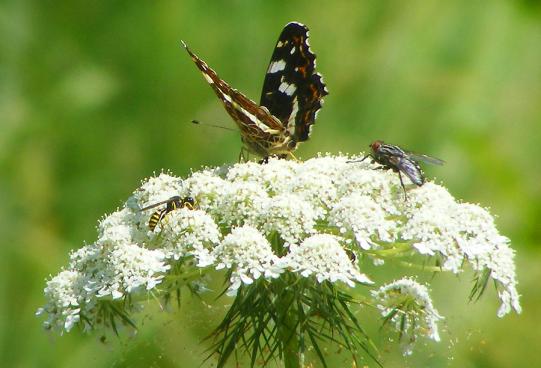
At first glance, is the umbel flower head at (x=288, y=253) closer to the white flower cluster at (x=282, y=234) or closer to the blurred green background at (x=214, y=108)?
the white flower cluster at (x=282, y=234)

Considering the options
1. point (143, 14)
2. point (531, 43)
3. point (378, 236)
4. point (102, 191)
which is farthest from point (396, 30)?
point (378, 236)

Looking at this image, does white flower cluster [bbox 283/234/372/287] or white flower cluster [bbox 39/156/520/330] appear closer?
white flower cluster [bbox 283/234/372/287]

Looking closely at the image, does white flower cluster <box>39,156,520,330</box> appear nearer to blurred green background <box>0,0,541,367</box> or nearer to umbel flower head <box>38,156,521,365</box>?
umbel flower head <box>38,156,521,365</box>

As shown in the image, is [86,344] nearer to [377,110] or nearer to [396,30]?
[377,110]

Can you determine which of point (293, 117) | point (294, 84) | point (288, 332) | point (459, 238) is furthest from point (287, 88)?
point (288, 332)

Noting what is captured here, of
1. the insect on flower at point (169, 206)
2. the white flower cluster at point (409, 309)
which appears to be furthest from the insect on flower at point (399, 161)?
the insect on flower at point (169, 206)

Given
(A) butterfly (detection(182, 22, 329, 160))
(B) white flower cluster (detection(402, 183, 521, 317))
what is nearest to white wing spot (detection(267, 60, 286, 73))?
(A) butterfly (detection(182, 22, 329, 160))
